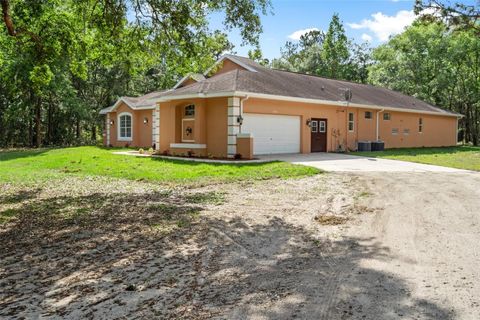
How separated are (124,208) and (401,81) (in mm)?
35739

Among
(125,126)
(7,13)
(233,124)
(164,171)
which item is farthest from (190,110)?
(7,13)

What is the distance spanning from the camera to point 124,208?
27.2 ft

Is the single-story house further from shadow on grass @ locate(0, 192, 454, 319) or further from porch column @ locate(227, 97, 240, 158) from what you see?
shadow on grass @ locate(0, 192, 454, 319)

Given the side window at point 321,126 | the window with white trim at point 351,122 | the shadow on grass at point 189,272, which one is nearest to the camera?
the shadow on grass at point 189,272

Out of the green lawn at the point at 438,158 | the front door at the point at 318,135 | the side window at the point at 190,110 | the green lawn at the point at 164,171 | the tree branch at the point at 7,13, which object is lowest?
the green lawn at the point at 164,171

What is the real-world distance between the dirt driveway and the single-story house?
7.29 metres

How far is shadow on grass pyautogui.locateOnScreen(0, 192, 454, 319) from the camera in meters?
3.60

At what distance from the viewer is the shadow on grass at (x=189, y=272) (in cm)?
360

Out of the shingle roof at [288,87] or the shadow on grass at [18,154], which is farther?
the shadow on grass at [18,154]

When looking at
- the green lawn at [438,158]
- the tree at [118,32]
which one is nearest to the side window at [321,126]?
the green lawn at [438,158]

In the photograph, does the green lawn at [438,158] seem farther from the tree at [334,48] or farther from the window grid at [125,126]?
the tree at [334,48]

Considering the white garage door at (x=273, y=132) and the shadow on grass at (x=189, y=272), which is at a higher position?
the white garage door at (x=273, y=132)

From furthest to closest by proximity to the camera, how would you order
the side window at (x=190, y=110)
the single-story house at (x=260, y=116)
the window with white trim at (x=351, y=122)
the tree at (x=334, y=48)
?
1. the tree at (x=334, y=48)
2. the window with white trim at (x=351, y=122)
3. the side window at (x=190, y=110)
4. the single-story house at (x=260, y=116)

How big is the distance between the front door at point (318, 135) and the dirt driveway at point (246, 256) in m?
11.9
